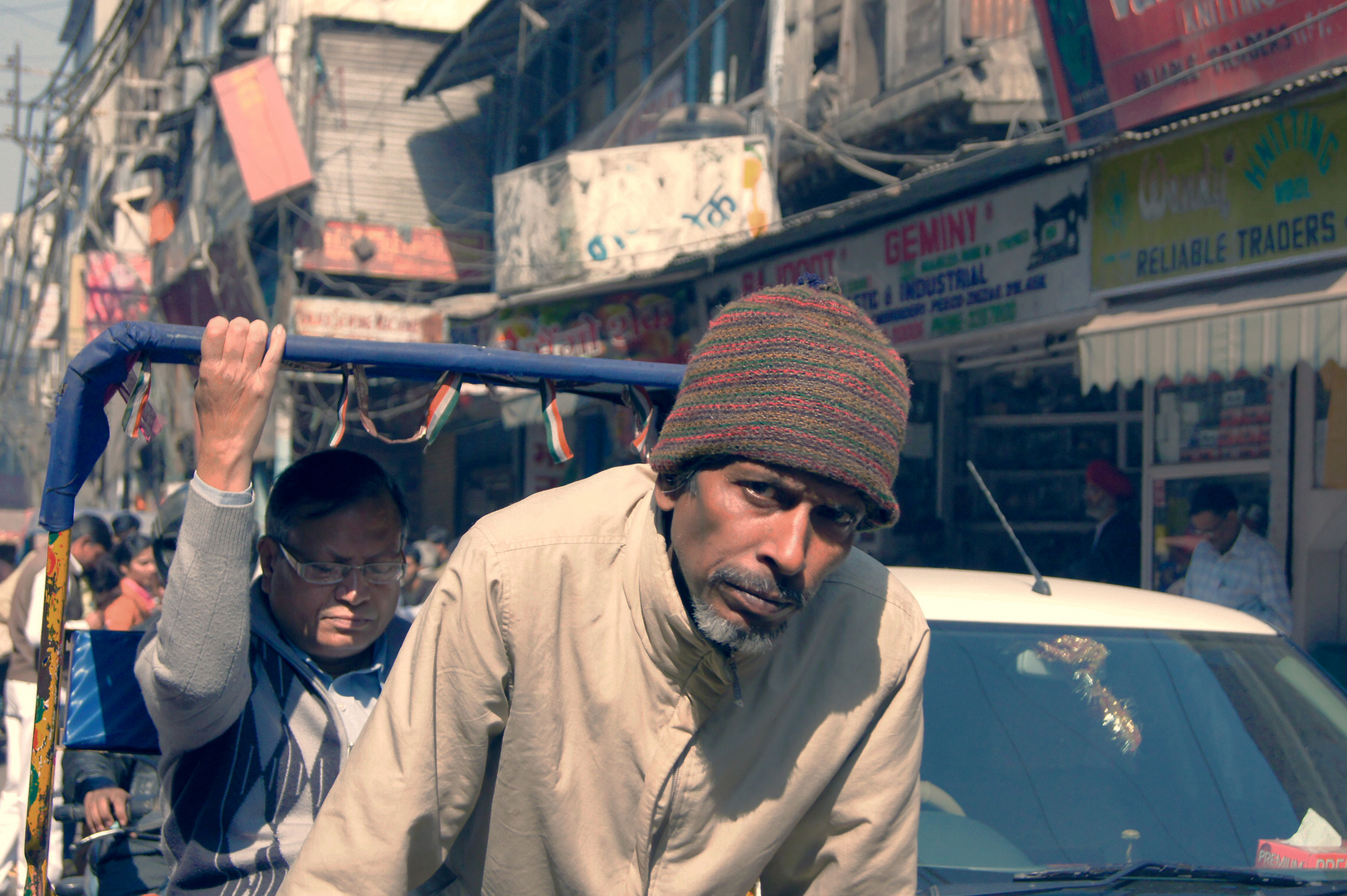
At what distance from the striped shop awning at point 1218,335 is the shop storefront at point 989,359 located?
0.44 metres

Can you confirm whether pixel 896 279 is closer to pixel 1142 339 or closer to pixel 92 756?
pixel 1142 339

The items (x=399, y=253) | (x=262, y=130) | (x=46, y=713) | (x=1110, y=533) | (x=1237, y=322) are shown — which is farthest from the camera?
(x=399, y=253)

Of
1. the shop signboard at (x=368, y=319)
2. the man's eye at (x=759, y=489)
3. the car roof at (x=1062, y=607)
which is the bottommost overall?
the car roof at (x=1062, y=607)

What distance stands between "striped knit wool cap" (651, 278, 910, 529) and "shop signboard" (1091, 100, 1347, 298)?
482 centimetres

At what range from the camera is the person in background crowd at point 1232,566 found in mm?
6375

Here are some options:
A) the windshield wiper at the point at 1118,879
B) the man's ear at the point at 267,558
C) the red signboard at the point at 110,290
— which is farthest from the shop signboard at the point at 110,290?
the windshield wiper at the point at 1118,879

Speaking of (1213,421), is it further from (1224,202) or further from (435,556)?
(435,556)

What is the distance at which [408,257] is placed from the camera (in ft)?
50.8

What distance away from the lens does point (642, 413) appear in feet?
9.25

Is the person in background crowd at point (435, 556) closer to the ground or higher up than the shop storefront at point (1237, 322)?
closer to the ground

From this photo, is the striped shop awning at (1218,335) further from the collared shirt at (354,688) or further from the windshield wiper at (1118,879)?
the collared shirt at (354,688)

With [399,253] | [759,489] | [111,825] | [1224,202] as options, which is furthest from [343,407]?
[399,253]

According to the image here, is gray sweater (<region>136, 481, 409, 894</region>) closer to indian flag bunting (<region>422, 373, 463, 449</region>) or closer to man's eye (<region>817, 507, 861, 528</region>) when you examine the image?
indian flag bunting (<region>422, 373, 463, 449</region>)

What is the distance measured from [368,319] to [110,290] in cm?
843
